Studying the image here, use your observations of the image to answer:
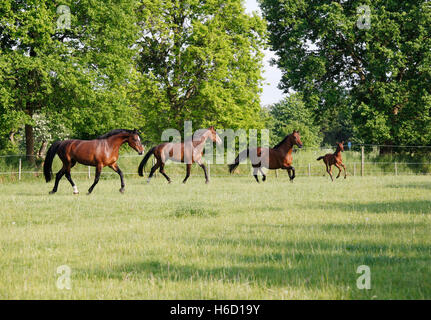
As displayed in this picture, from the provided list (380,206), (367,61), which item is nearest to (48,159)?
(380,206)

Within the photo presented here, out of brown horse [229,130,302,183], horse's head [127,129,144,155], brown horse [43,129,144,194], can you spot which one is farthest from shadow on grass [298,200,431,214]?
brown horse [229,130,302,183]

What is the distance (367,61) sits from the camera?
37.0 m

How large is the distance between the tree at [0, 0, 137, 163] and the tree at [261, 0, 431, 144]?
49.8 ft

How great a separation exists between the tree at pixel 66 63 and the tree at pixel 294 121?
5055cm

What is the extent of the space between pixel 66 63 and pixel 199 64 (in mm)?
10248

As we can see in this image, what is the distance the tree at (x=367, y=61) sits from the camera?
35.9 m

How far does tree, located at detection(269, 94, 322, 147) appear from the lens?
78.2 meters

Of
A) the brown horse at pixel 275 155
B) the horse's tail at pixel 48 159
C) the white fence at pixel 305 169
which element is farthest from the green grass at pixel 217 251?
the white fence at pixel 305 169

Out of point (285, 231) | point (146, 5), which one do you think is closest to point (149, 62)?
point (146, 5)

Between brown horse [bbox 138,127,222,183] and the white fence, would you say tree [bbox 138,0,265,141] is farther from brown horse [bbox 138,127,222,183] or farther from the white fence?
brown horse [bbox 138,127,222,183]

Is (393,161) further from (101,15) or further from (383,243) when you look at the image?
(383,243)

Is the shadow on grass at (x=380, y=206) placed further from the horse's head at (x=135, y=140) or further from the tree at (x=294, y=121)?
the tree at (x=294, y=121)

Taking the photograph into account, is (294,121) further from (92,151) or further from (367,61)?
(92,151)
